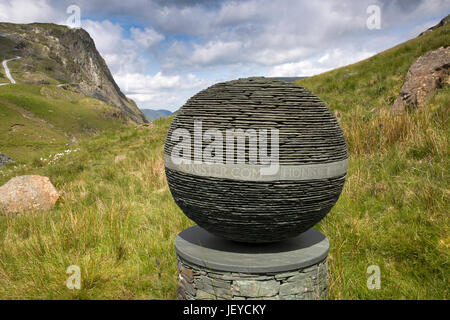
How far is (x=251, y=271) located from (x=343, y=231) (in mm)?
1976

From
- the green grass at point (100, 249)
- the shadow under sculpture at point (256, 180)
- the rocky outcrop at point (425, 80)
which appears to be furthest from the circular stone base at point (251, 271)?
the rocky outcrop at point (425, 80)

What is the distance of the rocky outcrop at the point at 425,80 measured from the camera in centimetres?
951

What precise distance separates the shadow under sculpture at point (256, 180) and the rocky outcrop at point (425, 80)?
7.39 m

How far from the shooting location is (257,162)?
9.86 feet

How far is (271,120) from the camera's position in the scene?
3080 millimetres

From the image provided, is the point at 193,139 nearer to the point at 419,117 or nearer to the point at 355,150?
the point at 355,150

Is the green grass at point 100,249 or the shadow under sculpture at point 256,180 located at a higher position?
the shadow under sculpture at point 256,180

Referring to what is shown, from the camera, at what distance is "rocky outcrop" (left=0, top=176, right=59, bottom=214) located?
721cm

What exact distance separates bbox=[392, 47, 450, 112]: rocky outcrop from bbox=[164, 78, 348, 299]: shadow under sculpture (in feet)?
24.3

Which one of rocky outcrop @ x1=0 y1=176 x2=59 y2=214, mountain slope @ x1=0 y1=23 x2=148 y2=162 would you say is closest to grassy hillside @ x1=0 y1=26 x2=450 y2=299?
rocky outcrop @ x1=0 y1=176 x2=59 y2=214
